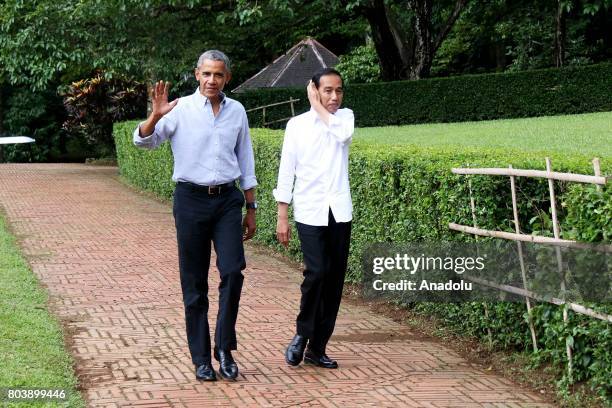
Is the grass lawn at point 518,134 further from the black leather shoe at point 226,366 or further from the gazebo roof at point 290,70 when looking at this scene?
the black leather shoe at point 226,366

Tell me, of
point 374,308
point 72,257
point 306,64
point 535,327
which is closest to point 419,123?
point 306,64

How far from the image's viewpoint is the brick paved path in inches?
237

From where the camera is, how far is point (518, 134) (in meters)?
19.9

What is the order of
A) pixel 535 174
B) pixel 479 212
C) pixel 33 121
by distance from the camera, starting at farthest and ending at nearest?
pixel 33 121, pixel 479 212, pixel 535 174

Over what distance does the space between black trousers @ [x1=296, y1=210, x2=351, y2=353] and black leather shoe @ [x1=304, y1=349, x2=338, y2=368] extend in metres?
0.08

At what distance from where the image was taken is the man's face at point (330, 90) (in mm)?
6430

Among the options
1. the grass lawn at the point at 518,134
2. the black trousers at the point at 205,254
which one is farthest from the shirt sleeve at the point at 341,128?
the grass lawn at the point at 518,134

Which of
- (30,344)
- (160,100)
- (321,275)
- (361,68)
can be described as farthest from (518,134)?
(160,100)

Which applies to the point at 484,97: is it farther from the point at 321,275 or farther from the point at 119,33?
the point at 321,275

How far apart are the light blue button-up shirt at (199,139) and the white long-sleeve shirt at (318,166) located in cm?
42

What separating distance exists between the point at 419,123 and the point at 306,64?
8.44 metres

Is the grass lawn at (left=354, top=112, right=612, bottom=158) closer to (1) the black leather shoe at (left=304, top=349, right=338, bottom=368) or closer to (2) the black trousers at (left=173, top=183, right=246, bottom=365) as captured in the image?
(1) the black leather shoe at (left=304, top=349, right=338, bottom=368)

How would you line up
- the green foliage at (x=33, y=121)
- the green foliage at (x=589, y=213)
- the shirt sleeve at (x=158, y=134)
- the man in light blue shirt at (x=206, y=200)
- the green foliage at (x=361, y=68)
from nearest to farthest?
the green foliage at (x=589, y=213), the shirt sleeve at (x=158, y=134), the man in light blue shirt at (x=206, y=200), the green foliage at (x=361, y=68), the green foliage at (x=33, y=121)

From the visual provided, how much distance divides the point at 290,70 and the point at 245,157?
2796 centimetres
